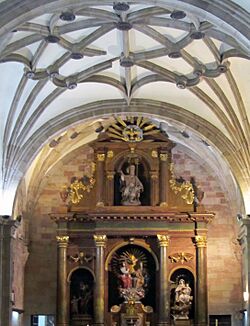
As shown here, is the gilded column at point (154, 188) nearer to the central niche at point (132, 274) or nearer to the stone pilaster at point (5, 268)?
the central niche at point (132, 274)

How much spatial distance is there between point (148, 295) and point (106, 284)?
1404mm

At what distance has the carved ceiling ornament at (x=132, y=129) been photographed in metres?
25.7

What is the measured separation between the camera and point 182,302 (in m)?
25.2

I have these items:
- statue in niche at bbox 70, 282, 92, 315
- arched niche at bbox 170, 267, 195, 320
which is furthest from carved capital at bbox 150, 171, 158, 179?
statue in niche at bbox 70, 282, 92, 315

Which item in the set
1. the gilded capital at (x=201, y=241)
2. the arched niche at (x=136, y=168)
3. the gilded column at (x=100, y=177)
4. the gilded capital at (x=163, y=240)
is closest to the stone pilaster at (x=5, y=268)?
the gilded column at (x=100, y=177)

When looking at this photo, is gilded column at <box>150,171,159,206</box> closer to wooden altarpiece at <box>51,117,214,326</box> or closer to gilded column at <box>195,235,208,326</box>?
wooden altarpiece at <box>51,117,214,326</box>

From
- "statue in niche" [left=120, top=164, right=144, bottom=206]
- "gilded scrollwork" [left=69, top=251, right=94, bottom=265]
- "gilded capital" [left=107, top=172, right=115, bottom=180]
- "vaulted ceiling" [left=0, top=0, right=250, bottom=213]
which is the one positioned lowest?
"gilded scrollwork" [left=69, top=251, right=94, bottom=265]

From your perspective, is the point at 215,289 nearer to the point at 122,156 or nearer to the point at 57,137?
the point at 122,156

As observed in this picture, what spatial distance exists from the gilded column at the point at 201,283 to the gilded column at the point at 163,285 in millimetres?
947

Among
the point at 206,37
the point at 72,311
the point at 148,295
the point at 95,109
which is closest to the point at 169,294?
the point at 148,295

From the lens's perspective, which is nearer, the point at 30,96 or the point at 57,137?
the point at 30,96

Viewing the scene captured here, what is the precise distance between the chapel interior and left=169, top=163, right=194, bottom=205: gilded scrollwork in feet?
0.14

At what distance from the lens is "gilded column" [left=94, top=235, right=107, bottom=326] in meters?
24.6

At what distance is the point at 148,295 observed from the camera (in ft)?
84.3
